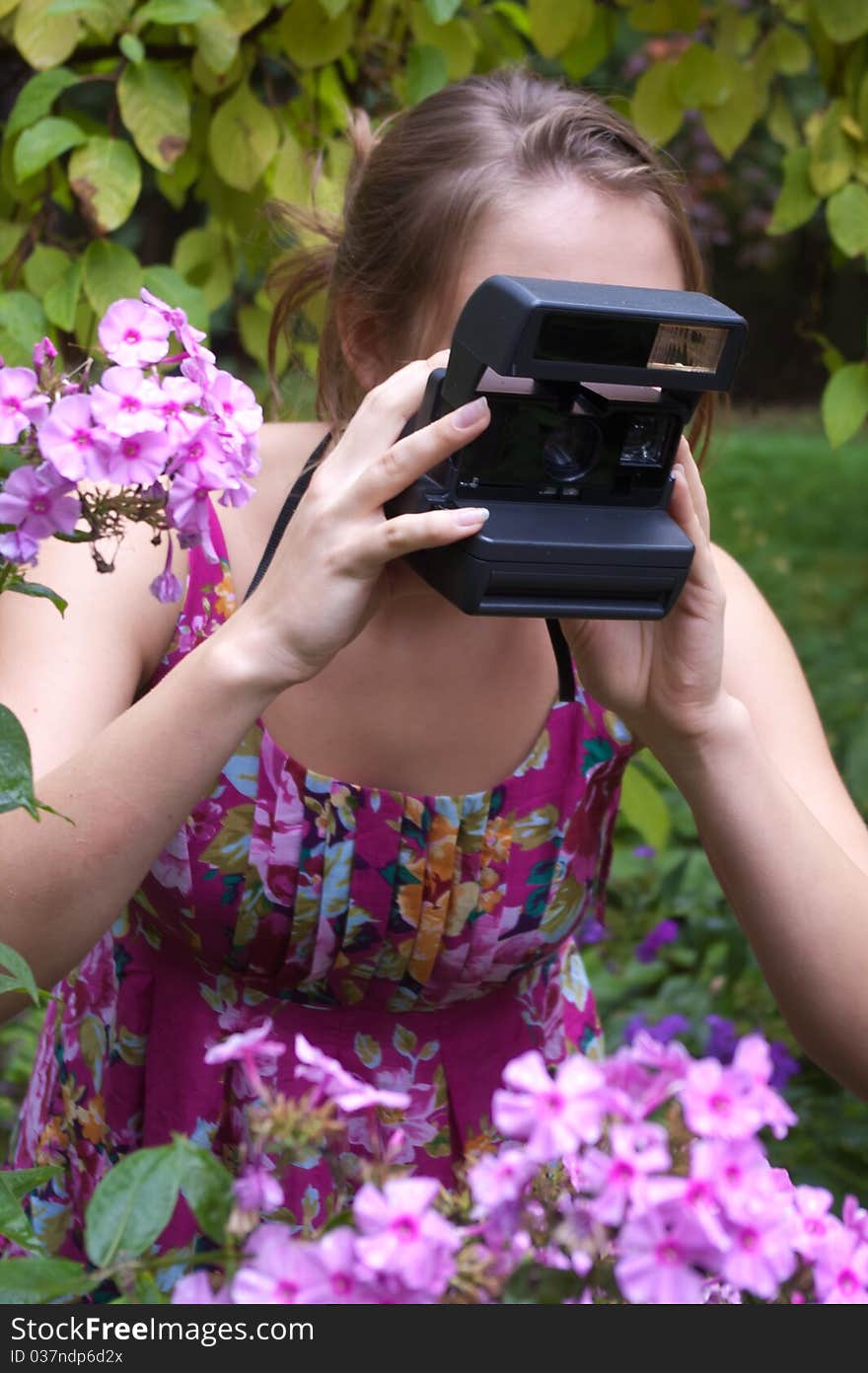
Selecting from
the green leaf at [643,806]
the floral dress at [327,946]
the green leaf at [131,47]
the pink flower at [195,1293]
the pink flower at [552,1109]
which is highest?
the pink flower at [552,1109]

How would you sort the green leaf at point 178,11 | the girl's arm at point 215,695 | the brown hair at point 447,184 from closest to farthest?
the girl's arm at point 215,695
the brown hair at point 447,184
the green leaf at point 178,11

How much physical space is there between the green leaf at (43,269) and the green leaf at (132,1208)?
1.40 metres

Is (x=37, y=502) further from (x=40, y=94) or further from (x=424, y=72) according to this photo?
(x=424, y=72)

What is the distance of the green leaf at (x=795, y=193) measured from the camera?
1914 millimetres

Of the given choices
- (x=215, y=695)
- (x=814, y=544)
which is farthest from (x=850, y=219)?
(x=814, y=544)

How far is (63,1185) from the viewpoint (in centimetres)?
136

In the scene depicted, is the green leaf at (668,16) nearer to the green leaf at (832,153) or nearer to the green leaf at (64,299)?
the green leaf at (832,153)

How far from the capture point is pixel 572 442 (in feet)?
3.12

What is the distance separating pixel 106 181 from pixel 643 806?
0.99 m

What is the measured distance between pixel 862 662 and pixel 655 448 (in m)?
3.69

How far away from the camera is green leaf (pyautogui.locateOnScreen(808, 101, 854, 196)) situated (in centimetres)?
184

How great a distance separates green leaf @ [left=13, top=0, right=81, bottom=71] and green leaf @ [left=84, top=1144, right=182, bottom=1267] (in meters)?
1.40

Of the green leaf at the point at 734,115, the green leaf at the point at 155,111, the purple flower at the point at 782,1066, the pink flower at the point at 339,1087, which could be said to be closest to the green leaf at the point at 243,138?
the green leaf at the point at 155,111
